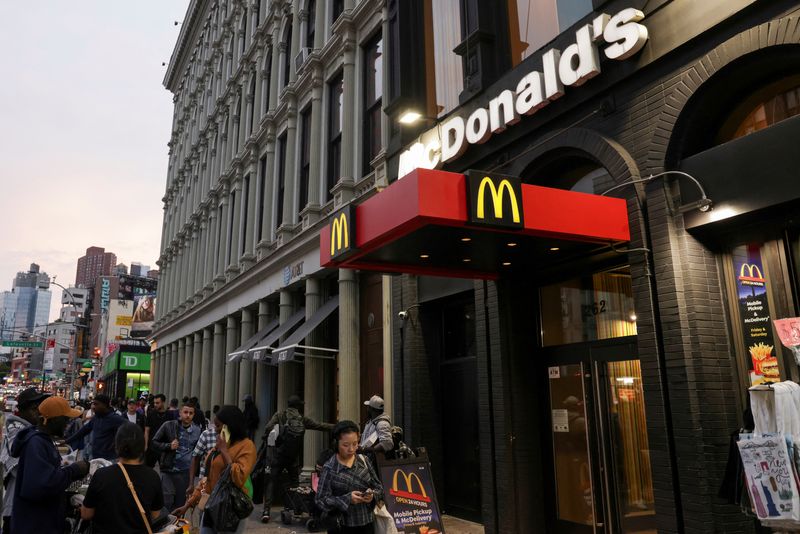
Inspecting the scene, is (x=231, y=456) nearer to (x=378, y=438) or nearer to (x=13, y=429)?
(x=13, y=429)

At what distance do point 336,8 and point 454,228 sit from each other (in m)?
13.1

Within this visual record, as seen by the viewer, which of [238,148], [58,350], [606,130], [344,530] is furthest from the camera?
[58,350]

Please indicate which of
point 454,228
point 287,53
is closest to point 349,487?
point 454,228

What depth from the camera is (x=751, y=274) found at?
20.6 ft

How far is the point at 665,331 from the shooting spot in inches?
257

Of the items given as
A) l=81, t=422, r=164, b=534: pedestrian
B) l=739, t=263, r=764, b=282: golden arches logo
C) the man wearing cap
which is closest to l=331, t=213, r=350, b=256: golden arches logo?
the man wearing cap

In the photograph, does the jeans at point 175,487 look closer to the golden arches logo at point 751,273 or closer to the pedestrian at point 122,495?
the pedestrian at point 122,495

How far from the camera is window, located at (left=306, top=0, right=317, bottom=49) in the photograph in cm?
1911

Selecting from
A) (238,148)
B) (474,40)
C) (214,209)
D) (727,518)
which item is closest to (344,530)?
(727,518)

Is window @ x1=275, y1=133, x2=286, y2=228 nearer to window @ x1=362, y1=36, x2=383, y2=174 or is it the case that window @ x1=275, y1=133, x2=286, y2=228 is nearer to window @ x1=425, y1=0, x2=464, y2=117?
window @ x1=362, y1=36, x2=383, y2=174

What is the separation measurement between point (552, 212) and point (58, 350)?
181 meters

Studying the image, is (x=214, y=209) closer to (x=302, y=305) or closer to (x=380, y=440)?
(x=302, y=305)

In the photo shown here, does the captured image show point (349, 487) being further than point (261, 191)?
No

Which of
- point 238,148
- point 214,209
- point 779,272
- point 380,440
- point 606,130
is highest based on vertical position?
point 238,148
